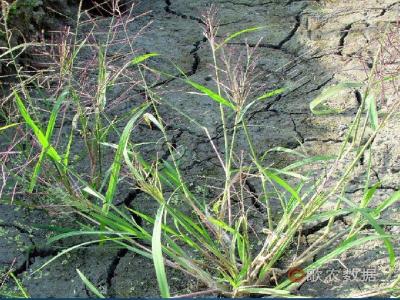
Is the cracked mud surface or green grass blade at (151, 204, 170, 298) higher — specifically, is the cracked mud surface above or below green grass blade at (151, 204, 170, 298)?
below

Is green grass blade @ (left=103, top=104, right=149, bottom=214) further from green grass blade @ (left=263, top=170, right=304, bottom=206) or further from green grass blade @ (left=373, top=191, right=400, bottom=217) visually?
green grass blade @ (left=373, top=191, right=400, bottom=217)

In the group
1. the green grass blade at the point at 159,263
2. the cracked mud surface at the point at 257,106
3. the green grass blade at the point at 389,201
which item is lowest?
the cracked mud surface at the point at 257,106

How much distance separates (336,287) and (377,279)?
5.0 inches

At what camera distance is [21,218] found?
249 cm

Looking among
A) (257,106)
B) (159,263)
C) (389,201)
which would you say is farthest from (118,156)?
(257,106)

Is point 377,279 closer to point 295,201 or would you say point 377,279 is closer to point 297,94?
point 295,201

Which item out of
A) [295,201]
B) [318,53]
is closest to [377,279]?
[295,201]

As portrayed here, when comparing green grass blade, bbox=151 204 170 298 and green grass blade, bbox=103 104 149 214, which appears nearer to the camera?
green grass blade, bbox=151 204 170 298

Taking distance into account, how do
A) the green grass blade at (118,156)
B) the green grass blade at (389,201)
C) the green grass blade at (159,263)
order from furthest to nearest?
the green grass blade at (118,156) → the green grass blade at (389,201) → the green grass blade at (159,263)

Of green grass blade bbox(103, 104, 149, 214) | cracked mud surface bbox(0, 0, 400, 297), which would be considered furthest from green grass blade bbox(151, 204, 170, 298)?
cracked mud surface bbox(0, 0, 400, 297)

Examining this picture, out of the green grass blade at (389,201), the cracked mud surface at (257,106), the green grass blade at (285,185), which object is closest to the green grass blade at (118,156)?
the cracked mud surface at (257,106)

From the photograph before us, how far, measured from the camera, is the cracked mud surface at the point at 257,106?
227 cm

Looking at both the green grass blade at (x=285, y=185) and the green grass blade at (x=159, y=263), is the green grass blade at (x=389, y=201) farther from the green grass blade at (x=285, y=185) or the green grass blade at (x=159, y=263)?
the green grass blade at (x=159, y=263)

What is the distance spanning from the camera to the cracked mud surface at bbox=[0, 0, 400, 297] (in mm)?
2273
